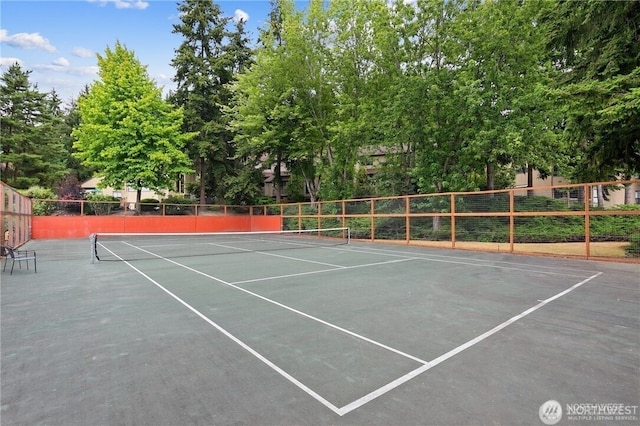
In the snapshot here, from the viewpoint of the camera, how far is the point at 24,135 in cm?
3103

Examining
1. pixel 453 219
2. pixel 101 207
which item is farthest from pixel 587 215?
pixel 101 207

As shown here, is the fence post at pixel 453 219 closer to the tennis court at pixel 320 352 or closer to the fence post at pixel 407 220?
the fence post at pixel 407 220

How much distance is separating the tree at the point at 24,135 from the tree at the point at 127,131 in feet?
25.7

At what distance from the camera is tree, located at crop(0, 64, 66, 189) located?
31.0 metres

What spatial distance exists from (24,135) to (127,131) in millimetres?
12588

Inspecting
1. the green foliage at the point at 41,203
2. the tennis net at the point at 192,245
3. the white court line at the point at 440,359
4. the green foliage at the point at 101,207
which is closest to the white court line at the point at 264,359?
the white court line at the point at 440,359

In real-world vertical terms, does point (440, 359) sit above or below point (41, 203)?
below

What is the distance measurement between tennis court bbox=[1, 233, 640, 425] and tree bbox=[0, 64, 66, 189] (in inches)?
1260

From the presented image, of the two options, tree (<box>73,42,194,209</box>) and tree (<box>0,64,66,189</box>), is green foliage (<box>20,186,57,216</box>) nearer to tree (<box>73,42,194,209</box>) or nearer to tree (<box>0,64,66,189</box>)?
tree (<box>73,42,194,209</box>)

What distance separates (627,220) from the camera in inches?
468

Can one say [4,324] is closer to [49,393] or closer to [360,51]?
[49,393]

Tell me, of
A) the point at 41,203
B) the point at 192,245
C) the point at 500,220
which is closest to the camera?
the point at 500,220

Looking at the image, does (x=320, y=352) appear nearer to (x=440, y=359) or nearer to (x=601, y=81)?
(x=440, y=359)

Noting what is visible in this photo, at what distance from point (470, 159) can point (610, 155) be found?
772 cm
